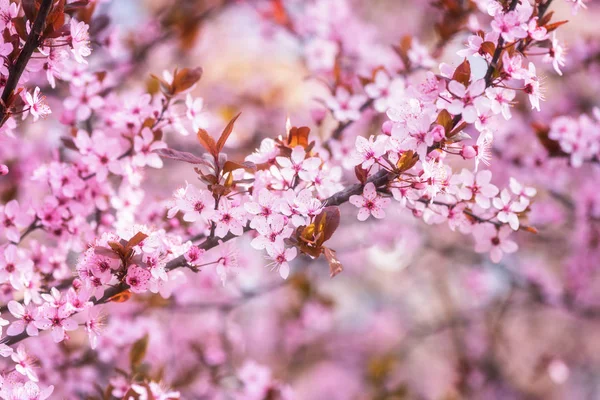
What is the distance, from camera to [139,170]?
2.13 meters

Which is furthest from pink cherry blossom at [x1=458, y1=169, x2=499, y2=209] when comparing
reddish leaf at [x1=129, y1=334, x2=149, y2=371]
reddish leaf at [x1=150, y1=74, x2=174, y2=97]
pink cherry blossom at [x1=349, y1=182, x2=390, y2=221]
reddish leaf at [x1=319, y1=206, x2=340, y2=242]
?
reddish leaf at [x1=129, y1=334, x2=149, y2=371]

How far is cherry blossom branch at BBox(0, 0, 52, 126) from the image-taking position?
1536 mm

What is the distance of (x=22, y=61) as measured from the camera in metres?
1.55

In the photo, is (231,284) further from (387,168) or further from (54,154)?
(387,168)

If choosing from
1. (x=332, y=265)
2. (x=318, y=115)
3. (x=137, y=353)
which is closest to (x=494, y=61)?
(x=332, y=265)

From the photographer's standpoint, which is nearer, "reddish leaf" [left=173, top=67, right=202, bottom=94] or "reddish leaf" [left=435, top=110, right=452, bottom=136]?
"reddish leaf" [left=435, top=110, right=452, bottom=136]

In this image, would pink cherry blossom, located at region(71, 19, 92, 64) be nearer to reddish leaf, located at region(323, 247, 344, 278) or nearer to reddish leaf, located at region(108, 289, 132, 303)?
reddish leaf, located at region(108, 289, 132, 303)

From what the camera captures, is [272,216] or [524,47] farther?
[524,47]

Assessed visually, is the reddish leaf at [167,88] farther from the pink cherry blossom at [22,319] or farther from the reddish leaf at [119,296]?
the pink cherry blossom at [22,319]

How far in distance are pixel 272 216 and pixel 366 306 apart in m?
6.02

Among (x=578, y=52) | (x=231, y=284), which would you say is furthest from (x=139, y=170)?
(x=578, y=52)

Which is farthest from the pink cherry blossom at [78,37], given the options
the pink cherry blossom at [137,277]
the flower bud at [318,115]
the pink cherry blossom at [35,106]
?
the flower bud at [318,115]

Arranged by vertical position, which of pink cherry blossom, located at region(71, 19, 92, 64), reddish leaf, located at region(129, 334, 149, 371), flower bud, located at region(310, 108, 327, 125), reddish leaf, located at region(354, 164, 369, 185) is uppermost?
pink cherry blossom, located at region(71, 19, 92, 64)

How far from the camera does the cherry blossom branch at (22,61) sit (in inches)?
60.5
